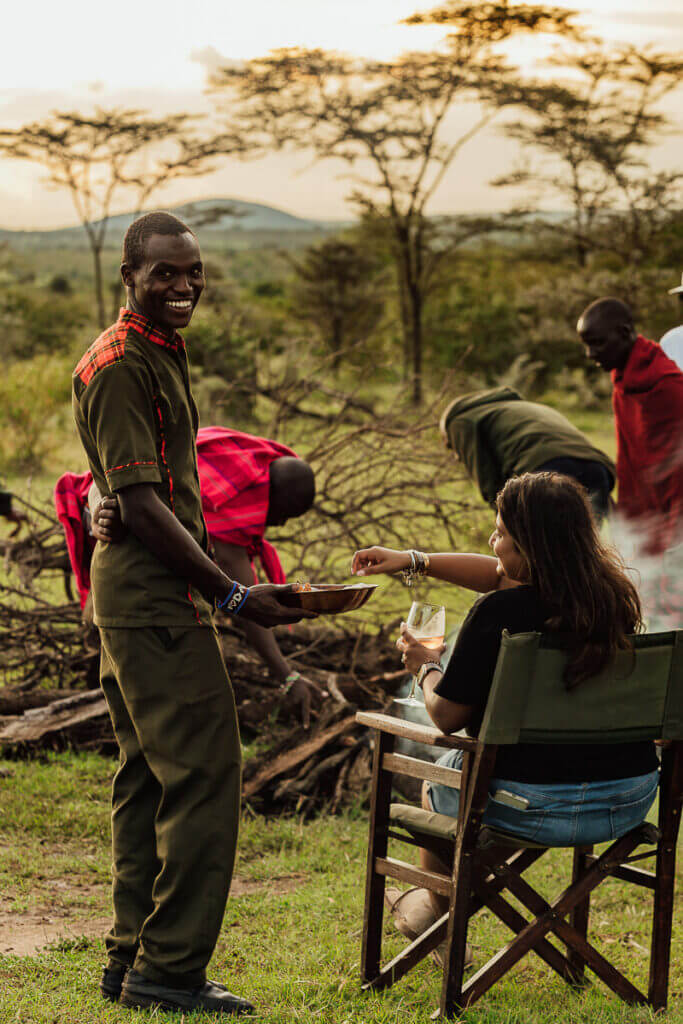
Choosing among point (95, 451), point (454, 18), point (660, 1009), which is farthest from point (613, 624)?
point (454, 18)

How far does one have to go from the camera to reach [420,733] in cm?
281

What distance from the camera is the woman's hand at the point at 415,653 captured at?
9.43 ft

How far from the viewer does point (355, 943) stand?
3.41m

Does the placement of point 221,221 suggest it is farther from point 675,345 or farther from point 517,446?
point 517,446

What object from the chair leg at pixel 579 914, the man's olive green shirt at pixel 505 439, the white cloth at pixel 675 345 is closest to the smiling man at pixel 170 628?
the chair leg at pixel 579 914

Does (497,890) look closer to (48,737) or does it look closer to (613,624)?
(613,624)

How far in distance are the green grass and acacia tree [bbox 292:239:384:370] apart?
21.5 metres

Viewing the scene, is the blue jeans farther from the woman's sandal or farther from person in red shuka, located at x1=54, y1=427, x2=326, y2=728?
person in red shuka, located at x1=54, y1=427, x2=326, y2=728

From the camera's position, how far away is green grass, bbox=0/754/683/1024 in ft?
9.50

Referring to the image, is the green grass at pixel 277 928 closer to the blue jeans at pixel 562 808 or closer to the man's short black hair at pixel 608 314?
the blue jeans at pixel 562 808

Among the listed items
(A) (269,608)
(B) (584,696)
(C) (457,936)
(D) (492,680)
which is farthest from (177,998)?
(B) (584,696)

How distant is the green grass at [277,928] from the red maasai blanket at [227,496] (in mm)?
980

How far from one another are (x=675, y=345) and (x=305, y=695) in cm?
300

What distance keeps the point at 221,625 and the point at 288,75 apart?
21.5 m
